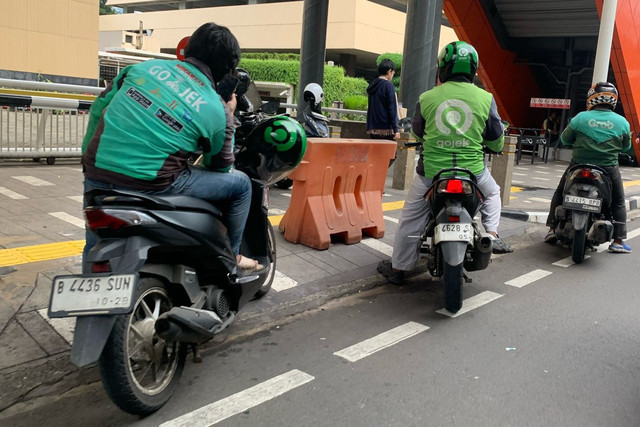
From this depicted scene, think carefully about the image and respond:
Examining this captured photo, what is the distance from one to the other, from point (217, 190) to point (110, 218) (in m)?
0.67

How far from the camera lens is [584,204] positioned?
5.98 metres

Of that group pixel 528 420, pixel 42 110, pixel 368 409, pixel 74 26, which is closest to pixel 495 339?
pixel 528 420

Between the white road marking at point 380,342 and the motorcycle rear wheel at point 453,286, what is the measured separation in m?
0.31

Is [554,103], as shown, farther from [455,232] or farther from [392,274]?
[455,232]

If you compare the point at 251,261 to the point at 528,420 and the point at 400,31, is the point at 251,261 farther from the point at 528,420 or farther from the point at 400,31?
Result: the point at 400,31

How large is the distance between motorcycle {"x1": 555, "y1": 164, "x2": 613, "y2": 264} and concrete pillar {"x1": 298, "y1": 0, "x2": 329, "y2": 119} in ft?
21.1

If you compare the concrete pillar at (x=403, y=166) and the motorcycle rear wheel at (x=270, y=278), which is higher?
the concrete pillar at (x=403, y=166)

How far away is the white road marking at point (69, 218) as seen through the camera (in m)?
5.74

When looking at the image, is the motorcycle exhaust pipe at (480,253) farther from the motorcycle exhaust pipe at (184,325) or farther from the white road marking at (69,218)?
the white road marking at (69,218)

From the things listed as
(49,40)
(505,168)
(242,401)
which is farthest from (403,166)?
(49,40)

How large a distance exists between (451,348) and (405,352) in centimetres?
31

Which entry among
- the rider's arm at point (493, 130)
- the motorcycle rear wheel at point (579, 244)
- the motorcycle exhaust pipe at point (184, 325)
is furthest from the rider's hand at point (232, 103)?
the motorcycle rear wheel at point (579, 244)

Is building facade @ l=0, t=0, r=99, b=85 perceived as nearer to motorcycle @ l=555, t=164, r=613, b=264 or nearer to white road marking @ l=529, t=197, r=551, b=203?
white road marking @ l=529, t=197, r=551, b=203

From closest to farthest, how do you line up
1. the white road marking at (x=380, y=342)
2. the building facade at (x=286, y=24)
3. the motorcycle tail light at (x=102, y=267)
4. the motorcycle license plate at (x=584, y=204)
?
the motorcycle tail light at (x=102, y=267), the white road marking at (x=380, y=342), the motorcycle license plate at (x=584, y=204), the building facade at (x=286, y=24)
